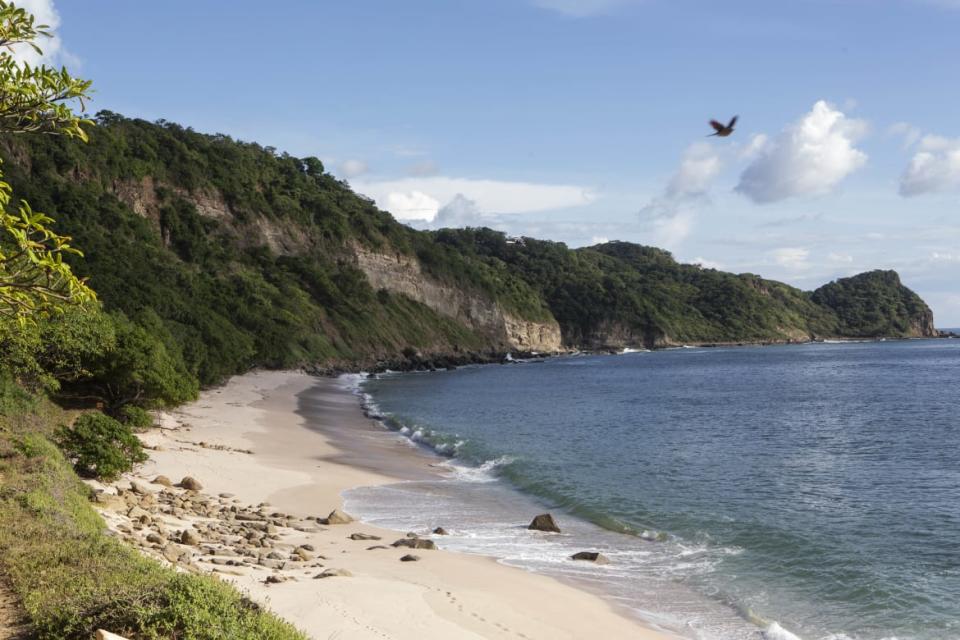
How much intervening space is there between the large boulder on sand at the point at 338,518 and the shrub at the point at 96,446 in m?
4.72

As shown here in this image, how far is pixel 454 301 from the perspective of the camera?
12212 centimetres

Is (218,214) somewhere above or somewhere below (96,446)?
above

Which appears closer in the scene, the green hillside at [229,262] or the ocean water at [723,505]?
the ocean water at [723,505]

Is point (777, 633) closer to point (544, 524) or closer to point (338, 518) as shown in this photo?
point (544, 524)

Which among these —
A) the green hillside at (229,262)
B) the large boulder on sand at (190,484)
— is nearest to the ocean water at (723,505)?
the large boulder on sand at (190,484)

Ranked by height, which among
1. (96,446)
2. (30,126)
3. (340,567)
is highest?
(30,126)

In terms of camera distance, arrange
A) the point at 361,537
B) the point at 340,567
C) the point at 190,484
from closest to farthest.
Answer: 1. the point at 340,567
2. the point at 361,537
3. the point at 190,484

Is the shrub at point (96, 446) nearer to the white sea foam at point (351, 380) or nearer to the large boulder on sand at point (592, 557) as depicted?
the large boulder on sand at point (592, 557)

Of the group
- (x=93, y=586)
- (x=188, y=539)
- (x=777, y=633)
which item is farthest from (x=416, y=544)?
(x=93, y=586)

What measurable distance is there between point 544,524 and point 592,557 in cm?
276

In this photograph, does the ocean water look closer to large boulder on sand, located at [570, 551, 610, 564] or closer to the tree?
large boulder on sand, located at [570, 551, 610, 564]

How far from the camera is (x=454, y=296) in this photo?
122 meters

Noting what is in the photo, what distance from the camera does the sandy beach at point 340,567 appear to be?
36.4ft

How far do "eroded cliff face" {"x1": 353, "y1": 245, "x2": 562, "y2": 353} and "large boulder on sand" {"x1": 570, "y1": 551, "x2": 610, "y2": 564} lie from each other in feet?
304
